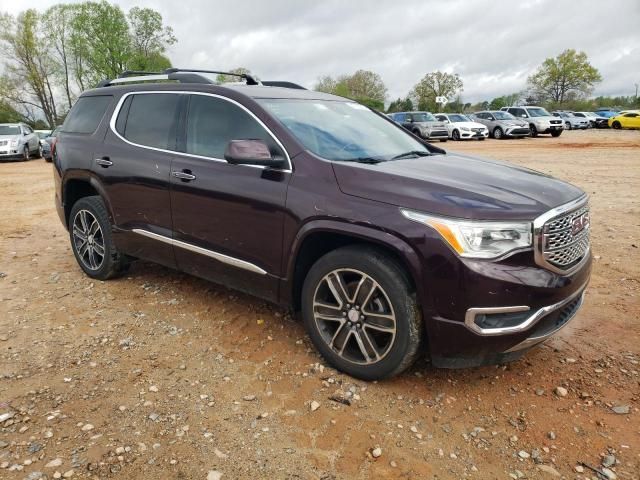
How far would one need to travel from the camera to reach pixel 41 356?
3381mm

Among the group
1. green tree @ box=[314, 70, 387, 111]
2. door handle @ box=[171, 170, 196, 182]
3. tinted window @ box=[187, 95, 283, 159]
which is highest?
green tree @ box=[314, 70, 387, 111]

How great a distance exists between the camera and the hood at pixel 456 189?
103 inches

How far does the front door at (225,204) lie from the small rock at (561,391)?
185 centimetres

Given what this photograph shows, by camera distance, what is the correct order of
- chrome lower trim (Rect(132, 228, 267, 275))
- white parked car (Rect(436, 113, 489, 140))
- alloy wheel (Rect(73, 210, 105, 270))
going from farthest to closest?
1. white parked car (Rect(436, 113, 489, 140))
2. alloy wheel (Rect(73, 210, 105, 270))
3. chrome lower trim (Rect(132, 228, 267, 275))

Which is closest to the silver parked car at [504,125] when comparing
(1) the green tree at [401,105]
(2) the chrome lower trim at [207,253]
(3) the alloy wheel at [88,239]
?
(3) the alloy wheel at [88,239]

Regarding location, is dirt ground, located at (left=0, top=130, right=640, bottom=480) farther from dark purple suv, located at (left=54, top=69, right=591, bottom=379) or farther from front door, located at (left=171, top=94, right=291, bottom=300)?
front door, located at (left=171, top=94, right=291, bottom=300)

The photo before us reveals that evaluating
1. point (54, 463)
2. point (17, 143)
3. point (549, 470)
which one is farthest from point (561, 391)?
point (17, 143)

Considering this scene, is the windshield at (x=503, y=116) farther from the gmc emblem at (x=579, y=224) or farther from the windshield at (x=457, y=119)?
the gmc emblem at (x=579, y=224)

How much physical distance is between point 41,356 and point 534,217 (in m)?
→ 3.28

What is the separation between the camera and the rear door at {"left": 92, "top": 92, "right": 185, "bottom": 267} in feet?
12.9

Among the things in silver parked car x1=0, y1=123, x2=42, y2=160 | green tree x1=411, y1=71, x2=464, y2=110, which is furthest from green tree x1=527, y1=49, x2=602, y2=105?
silver parked car x1=0, y1=123, x2=42, y2=160

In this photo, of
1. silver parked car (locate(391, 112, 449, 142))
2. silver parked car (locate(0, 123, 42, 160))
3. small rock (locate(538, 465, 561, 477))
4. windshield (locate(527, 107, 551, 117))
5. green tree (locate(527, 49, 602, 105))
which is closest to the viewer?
small rock (locate(538, 465, 561, 477))

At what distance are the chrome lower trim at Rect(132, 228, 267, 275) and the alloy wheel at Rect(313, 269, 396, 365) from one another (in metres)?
0.52

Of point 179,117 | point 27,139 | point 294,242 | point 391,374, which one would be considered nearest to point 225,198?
point 294,242
